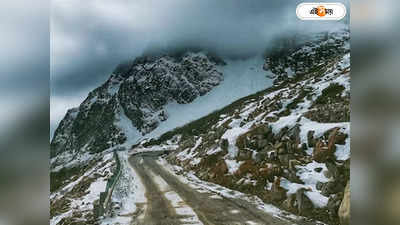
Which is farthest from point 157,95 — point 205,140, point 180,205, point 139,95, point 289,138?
point 289,138

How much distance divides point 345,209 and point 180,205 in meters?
1.10

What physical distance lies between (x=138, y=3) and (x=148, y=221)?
150 cm

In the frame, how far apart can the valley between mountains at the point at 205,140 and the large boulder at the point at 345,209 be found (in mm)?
111

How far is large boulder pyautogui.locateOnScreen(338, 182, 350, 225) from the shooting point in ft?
6.80

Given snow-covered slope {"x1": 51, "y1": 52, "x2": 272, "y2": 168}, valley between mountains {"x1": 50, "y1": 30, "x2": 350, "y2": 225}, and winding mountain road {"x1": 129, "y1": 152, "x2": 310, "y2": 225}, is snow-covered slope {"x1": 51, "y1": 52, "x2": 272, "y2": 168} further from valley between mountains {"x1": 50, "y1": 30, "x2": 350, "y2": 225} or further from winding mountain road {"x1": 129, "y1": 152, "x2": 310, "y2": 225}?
winding mountain road {"x1": 129, "y1": 152, "x2": 310, "y2": 225}

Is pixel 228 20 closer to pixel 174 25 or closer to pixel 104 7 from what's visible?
pixel 174 25

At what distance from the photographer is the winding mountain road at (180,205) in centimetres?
217

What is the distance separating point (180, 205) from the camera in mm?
2244

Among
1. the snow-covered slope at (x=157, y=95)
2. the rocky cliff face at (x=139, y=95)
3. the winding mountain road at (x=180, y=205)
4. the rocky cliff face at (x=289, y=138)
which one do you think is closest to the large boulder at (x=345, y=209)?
the rocky cliff face at (x=289, y=138)

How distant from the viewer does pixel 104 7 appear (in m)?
2.21

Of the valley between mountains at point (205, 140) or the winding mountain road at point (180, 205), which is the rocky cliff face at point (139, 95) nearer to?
the valley between mountains at point (205, 140)
